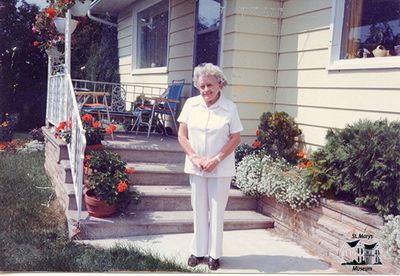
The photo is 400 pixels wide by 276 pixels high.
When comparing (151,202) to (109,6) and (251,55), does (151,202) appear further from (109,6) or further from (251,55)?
(109,6)

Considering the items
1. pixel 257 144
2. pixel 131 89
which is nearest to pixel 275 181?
pixel 257 144

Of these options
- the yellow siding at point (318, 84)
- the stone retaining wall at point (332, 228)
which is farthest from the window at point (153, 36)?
the stone retaining wall at point (332, 228)

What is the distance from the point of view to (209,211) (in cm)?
327

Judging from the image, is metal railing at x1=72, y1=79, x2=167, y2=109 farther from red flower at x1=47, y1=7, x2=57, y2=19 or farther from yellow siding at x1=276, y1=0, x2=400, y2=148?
yellow siding at x1=276, y1=0, x2=400, y2=148

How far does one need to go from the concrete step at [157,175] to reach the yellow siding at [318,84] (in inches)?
60.7


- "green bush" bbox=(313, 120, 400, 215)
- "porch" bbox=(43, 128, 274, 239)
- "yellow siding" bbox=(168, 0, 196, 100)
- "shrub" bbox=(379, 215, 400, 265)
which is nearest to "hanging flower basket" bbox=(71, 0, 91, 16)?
"porch" bbox=(43, 128, 274, 239)

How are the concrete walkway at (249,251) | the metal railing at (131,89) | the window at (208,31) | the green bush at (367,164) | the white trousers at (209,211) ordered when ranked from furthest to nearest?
the metal railing at (131,89), the window at (208,31), the concrete walkway at (249,251), the white trousers at (209,211), the green bush at (367,164)

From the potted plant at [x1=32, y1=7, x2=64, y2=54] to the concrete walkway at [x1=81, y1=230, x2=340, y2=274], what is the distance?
3740 millimetres

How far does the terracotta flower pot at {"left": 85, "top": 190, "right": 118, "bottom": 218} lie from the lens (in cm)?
375

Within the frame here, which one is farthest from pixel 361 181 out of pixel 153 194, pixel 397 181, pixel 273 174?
pixel 153 194

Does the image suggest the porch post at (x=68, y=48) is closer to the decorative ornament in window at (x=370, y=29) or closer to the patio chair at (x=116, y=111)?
the patio chair at (x=116, y=111)

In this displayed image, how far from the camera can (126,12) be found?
9508mm

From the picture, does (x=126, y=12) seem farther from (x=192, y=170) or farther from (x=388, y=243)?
(x=388, y=243)

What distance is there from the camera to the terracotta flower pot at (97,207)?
12.3 ft
